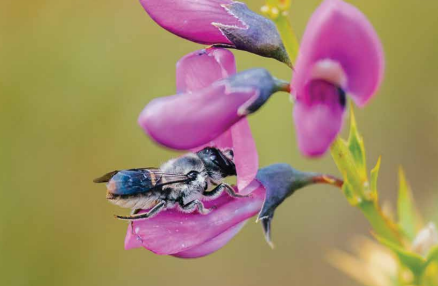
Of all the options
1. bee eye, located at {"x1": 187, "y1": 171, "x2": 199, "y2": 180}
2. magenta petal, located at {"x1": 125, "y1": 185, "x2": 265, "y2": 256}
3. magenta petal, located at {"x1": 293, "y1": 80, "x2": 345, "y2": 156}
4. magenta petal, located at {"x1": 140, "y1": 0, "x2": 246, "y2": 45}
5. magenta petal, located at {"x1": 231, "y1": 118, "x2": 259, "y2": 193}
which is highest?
magenta petal, located at {"x1": 140, "y1": 0, "x2": 246, "y2": 45}

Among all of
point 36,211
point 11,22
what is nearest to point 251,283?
point 36,211

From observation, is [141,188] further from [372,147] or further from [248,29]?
[372,147]

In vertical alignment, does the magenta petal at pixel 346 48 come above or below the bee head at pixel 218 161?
above

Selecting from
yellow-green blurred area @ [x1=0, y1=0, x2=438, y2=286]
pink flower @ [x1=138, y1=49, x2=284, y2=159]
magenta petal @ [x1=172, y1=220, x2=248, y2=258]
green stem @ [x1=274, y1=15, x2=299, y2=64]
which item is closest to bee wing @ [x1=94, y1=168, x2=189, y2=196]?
magenta petal @ [x1=172, y1=220, x2=248, y2=258]

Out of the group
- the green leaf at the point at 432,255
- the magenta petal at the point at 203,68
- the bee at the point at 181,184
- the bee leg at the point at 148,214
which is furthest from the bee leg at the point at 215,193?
the green leaf at the point at 432,255

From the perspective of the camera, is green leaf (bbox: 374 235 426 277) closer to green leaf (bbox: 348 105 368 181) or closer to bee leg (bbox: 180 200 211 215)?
green leaf (bbox: 348 105 368 181)

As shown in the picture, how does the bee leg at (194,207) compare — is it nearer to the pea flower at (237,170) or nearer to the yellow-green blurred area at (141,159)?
the pea flower at (237,170)
